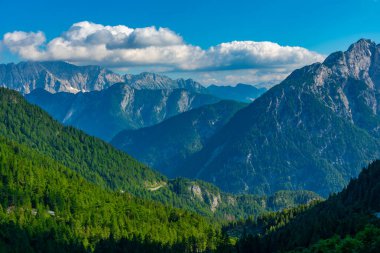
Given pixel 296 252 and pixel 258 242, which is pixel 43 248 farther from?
pixel 296 252

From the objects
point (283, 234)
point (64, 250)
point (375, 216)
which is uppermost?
point (375, 216)

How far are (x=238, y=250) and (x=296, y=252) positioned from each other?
213ft

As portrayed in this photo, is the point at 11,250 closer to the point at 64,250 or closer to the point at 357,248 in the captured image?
the point at 64,250

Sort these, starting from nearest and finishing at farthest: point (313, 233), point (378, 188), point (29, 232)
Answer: point (313, 233) → point (378, 188) → point (29, 232)

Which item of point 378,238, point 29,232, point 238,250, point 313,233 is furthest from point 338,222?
point 29,232

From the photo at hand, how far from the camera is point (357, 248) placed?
84.9 metres

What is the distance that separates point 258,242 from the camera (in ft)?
569

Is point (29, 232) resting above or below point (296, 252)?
below

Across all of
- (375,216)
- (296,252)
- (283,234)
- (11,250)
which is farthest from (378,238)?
(11,250)

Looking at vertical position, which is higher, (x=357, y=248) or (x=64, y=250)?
(x=357, y=248)

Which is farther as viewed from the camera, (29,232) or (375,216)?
(29,232)

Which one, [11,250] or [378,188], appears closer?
[11,250]

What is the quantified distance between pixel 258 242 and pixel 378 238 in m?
90.7

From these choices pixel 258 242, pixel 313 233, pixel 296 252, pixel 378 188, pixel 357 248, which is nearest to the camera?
pixel 357 248
